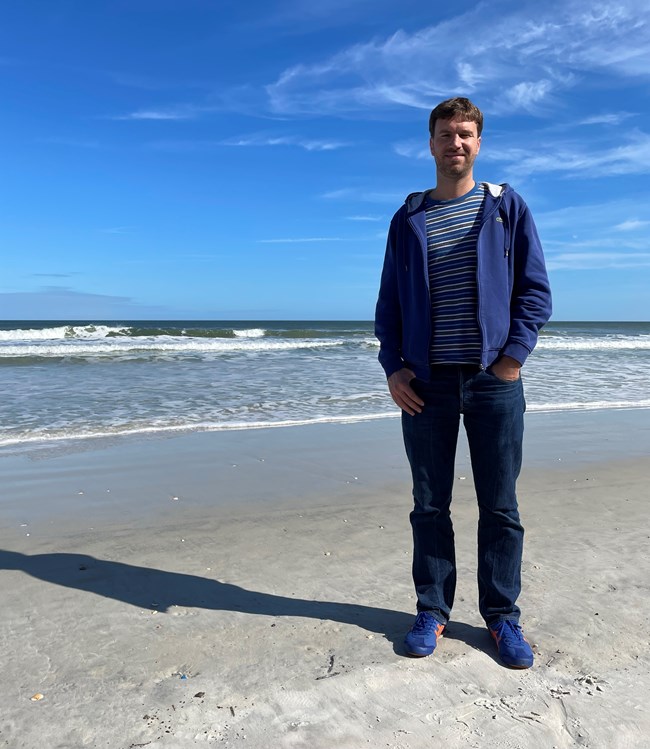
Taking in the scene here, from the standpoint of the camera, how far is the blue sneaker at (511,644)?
229 centimetres

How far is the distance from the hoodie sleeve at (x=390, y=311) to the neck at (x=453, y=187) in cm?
21

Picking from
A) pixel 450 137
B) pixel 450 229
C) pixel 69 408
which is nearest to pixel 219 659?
pixel 450 229

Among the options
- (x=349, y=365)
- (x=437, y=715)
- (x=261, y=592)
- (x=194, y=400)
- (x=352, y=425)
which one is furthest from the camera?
(x=349, y=365)

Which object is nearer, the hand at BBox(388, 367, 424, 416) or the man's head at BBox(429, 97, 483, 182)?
the man's head at BBox(429, 97, 483, 182)

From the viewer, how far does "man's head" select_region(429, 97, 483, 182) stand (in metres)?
2.41

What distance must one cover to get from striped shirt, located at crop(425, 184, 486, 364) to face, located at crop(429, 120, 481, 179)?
10cm

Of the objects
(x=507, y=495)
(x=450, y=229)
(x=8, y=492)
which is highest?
(x=450, y=229)

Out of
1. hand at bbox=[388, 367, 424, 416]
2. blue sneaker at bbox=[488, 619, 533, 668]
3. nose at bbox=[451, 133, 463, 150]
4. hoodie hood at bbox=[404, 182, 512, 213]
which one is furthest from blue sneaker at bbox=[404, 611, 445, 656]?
nose at bbox=[451, 133, 463, 150]

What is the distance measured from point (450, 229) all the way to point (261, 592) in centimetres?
187

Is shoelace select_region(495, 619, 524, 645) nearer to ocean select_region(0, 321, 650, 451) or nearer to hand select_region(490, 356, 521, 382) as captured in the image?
hand select_region(490, 356, 521, 382)

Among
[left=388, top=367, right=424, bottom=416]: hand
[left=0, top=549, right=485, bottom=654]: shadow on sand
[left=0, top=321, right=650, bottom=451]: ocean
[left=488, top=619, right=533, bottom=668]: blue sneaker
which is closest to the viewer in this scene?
[left=488, top=619, right=533, bottom=668]: blue sneaker

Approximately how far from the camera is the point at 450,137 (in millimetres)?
2424

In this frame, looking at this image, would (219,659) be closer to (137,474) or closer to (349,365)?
(137,474)

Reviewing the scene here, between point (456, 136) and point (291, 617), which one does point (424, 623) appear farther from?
point (456, 136)
